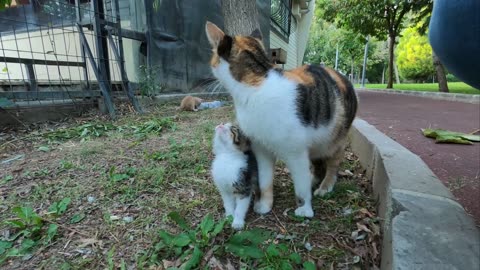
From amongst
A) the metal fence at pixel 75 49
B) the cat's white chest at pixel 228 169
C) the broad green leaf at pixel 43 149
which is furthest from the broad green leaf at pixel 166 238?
the metal fence at pixel 75 49

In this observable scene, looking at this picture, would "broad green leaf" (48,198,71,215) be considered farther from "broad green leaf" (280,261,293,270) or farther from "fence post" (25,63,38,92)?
"fence post" (25,63,38,92)

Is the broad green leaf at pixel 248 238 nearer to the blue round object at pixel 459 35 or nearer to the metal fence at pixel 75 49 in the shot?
the blue round object at pixel 459 35

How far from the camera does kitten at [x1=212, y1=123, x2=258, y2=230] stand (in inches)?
68.9

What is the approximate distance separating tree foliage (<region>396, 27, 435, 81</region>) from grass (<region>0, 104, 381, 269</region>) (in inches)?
1626

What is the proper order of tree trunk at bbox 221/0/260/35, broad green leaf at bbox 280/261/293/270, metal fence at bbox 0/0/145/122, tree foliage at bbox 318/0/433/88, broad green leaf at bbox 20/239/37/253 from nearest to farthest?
broad green leaf at bbox 280/261/293/270, broad green leaf at bbox 20/239/37/253, tree trunk at bbox 221/0/260/35, metal fence at bbox 0/0/145/122, tree foliage at bbox 318/0/433/88

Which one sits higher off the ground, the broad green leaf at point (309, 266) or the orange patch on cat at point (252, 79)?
the orange patch on cat at point (252, 79)

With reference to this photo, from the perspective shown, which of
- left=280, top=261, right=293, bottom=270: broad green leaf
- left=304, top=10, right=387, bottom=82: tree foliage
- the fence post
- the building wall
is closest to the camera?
left=280, top=261, right=293, bottom=270: broad green leaf

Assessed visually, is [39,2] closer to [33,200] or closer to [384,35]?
[33,200]

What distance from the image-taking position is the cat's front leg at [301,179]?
173 cm

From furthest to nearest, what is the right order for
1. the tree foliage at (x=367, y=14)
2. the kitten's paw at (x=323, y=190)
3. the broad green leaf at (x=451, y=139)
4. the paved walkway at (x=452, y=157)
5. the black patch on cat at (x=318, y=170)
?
1. the tree foliage at (x=367, y=14)
2. the broad green leaf at (x=451, y=139)
3. the black patch on cat at (x=318, y=170)
4. the kitten's paw at (x=323, y=190)
5. the paved walkway at (x=452, y=157)

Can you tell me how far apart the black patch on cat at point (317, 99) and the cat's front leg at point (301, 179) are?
20 cm

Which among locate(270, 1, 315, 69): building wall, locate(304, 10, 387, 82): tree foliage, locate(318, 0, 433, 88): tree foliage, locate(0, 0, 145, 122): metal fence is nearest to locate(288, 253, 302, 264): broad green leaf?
locate(0, 0, 145, 122): metal fence

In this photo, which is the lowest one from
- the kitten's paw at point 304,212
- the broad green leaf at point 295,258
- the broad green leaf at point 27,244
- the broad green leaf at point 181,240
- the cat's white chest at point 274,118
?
the broad green leaf at point 27,244

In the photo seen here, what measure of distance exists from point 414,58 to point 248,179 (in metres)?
44.4
